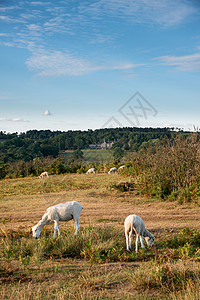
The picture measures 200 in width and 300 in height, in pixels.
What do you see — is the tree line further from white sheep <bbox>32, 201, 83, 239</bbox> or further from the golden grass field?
white sheep <bbox>32, 201, 83, 239</bbox>

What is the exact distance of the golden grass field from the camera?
5.09 metres

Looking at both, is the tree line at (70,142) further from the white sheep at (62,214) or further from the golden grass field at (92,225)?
the white sheep at (62,214)

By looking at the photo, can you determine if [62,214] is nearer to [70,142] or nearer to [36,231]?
[36,231]

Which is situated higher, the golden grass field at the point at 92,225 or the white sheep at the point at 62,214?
the white sheep at the point at 62,214

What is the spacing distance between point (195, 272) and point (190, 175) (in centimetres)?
865

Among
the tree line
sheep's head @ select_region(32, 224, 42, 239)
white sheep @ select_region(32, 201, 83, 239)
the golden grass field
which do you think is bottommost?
the golden grass field

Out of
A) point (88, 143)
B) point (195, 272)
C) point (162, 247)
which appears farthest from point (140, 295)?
point (88, 143)

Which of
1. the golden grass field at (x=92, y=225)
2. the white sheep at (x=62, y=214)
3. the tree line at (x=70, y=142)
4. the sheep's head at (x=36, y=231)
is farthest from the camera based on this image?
the tree line at (x=70, y=142)

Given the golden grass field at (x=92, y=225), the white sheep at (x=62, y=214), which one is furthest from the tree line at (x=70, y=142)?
the white sheep at (x=62, y=214)

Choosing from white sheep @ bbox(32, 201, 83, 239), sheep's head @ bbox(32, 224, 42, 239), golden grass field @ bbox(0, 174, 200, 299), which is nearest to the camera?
golden grass field @ bbox(0, 174, 200, 299)

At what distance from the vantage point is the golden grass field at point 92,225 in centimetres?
509

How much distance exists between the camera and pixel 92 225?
8852 mm

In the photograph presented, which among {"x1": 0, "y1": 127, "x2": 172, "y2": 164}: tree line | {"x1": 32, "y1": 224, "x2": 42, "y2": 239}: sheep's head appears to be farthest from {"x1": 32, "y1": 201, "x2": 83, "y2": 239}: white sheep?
{"x1": 0, "y1": 127, "x2": 172, "y2": 164}: tree line

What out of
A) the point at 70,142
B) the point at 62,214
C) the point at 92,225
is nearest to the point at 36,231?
the point at 62,214
